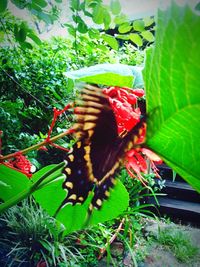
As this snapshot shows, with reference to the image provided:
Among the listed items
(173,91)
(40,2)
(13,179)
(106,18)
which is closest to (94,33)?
(106,18)

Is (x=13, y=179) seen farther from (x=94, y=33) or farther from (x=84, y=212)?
(x=94, y=33)

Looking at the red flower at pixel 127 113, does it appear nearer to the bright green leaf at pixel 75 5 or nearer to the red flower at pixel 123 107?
the red flower at pixel 123 107

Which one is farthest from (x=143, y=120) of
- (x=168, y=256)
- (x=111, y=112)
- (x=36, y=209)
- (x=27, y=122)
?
(x=168, y=256)

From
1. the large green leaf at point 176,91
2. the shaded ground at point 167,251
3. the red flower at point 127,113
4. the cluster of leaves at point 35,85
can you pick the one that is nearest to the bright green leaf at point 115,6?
the red flower at point 127,113

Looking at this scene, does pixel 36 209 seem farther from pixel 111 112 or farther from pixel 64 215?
pixel 111 112

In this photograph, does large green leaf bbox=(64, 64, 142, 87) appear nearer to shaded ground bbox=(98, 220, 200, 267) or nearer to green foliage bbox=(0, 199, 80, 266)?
green foliage bbox=(0, 199, 80, 266)

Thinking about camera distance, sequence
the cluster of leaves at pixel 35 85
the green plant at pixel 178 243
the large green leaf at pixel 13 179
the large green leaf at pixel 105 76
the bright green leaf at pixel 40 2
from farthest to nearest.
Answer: the green plant at pixel 178 243
the cluster of leaves at pixel 35 85
the bright green leaf at pixel 40 2
the large green leaf at pixel 13 179
the large green leaf at pixel 105 76
